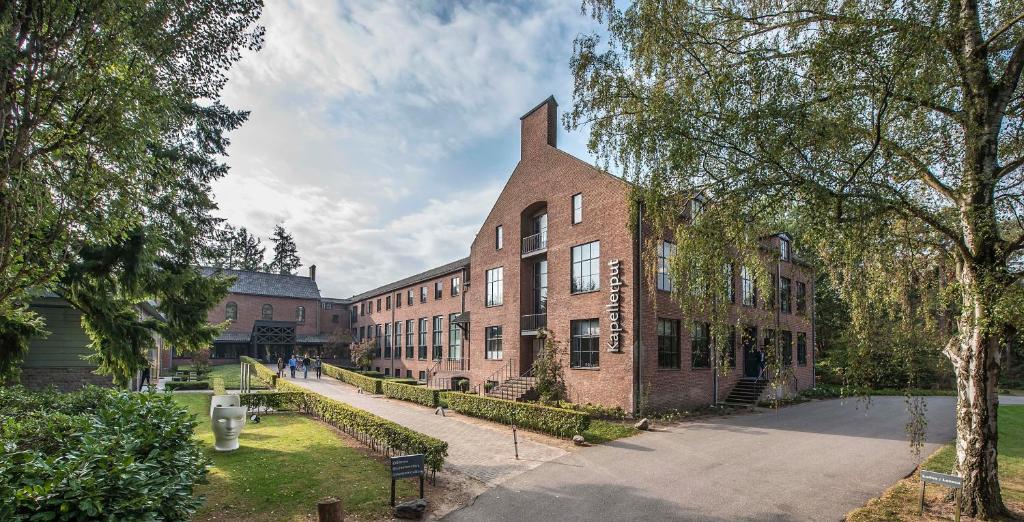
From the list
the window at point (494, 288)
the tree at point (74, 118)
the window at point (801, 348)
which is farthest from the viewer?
the window at point (801, 348)

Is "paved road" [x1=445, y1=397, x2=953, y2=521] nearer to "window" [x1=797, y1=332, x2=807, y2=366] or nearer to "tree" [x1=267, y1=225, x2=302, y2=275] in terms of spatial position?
"window" [x1=797, y1=332, x2=807, y2=366]

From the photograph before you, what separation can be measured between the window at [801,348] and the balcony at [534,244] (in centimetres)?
1589

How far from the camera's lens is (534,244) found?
23.9m

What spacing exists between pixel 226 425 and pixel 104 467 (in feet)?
26.9

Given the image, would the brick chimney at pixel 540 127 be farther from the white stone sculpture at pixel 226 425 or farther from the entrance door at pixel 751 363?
the white stone sculpture at pixel 226 425

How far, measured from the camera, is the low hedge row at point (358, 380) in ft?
87.4

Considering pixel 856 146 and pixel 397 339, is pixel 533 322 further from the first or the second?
pixel 397 339

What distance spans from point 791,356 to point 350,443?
23.3 metres

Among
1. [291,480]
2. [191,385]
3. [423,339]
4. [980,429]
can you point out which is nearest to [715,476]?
[980,429]

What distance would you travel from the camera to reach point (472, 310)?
2769 centimetres

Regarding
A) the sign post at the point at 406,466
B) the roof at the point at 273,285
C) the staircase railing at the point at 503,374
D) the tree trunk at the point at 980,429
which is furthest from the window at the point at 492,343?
the roof at the point at 273,285

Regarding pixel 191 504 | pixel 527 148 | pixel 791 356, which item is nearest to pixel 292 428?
pixel 191 504

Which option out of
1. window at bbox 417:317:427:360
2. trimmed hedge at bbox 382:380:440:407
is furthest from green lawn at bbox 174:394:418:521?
window at bbox 417:317:427:360

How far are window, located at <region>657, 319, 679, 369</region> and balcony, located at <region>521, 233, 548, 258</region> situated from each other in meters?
6.19
